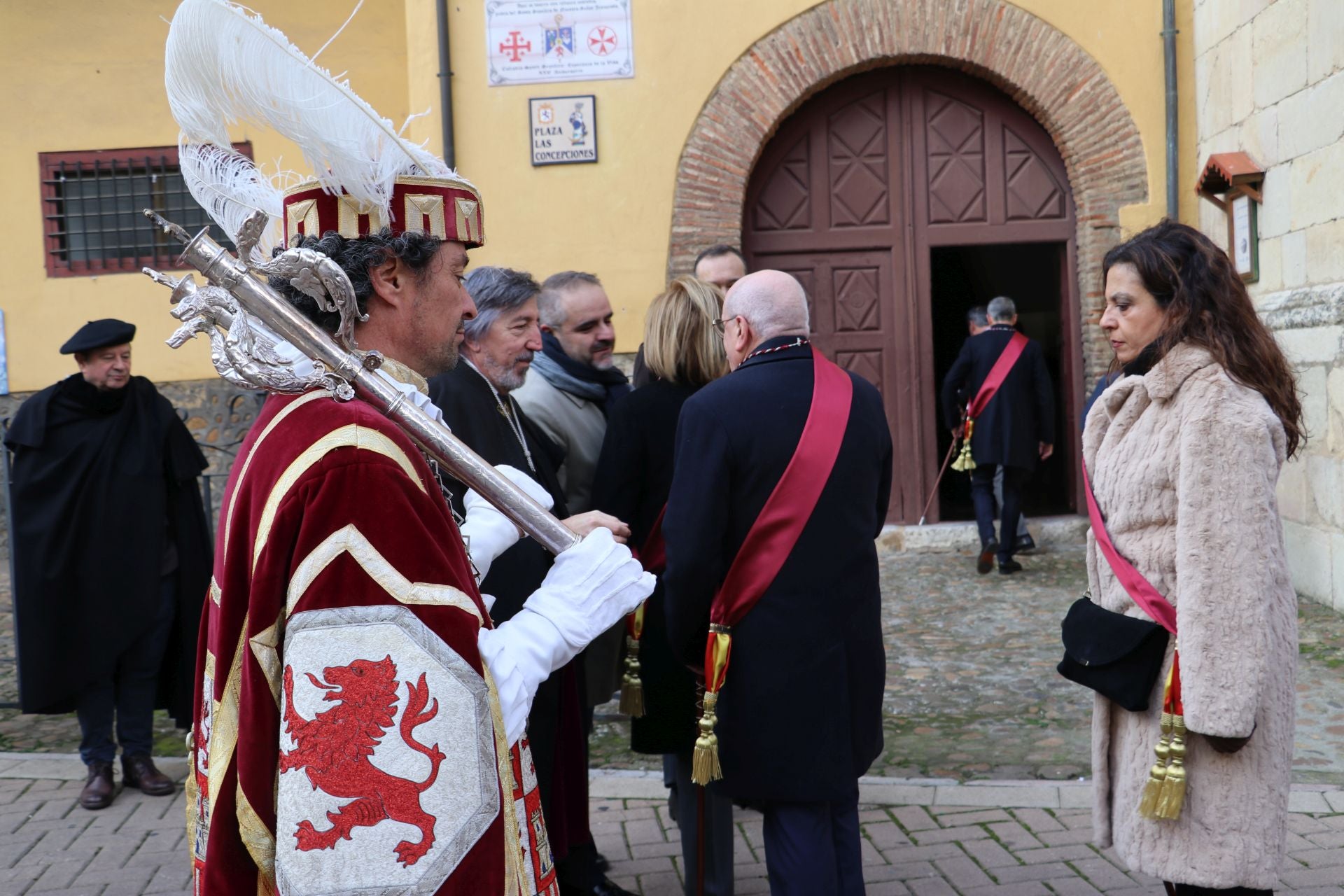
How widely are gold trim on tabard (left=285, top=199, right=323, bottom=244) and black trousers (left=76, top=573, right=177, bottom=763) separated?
11.5 ft

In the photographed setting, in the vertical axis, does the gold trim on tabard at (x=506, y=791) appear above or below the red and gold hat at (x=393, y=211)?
below

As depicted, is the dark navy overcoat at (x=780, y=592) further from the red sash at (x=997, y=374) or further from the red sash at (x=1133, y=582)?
the red sash at (x=997, y=374)

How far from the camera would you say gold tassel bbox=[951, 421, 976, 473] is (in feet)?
30.4

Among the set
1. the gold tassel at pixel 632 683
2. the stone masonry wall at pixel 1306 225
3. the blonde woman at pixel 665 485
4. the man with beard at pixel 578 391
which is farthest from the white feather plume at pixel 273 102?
the stone masonry wall at pixel 1306 225

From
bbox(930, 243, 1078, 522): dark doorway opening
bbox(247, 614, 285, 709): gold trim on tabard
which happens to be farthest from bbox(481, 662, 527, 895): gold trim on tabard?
bbox(930, 243, 1078, 522): dark doorway opening

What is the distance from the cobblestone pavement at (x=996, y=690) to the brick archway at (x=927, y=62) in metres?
2.59

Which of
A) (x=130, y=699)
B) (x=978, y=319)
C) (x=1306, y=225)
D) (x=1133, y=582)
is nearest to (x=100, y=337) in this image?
(x=130, y=699)

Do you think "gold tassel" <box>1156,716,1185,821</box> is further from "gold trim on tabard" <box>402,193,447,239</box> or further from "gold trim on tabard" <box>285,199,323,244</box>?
"gold trim on tabard" <box>285,199,323,244</box>

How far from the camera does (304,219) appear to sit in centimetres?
201

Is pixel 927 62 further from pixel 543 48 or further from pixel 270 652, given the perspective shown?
pixel 270 652

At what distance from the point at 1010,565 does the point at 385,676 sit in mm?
7812

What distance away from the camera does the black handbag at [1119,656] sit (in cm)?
266

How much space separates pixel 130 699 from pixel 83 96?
7845 mm

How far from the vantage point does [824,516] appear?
10.2 feet
